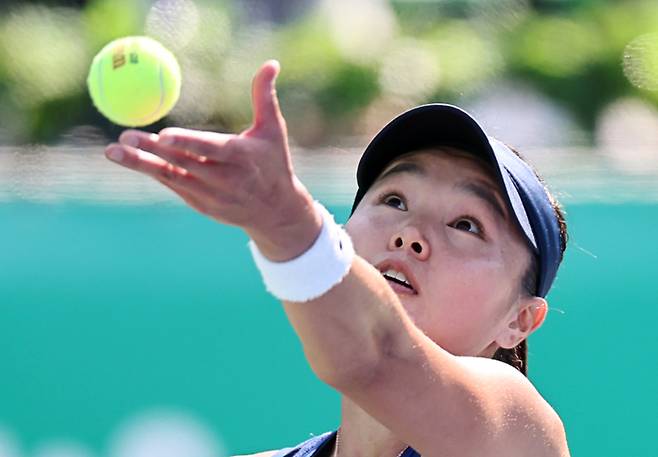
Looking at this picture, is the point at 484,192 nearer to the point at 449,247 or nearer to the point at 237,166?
the point at 449,247

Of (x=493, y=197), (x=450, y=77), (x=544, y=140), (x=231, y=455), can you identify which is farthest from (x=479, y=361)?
(x=450, y=77)

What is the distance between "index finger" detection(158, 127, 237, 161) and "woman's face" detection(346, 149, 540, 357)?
710 mm

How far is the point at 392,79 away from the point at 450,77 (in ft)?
1.07

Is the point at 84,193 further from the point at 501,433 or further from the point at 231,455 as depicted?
the point at 501,433

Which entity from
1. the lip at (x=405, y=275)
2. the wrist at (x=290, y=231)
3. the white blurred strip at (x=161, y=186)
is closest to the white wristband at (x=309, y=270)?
the wrist at (x=290, y=231)

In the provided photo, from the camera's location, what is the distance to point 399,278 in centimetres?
201

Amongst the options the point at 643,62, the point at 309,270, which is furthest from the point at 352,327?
the point at 643,62

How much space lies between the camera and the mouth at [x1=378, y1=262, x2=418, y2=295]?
2.00m

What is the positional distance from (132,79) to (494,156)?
60cm

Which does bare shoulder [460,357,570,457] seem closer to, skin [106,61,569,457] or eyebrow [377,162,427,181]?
skin [106,61,569,457]

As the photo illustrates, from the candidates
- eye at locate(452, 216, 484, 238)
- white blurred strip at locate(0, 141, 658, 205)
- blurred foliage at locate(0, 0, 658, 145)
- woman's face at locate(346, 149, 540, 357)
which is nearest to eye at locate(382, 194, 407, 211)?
woman's face at locate(346, 149, 540, 357)

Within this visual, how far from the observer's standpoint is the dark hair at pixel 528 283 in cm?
218

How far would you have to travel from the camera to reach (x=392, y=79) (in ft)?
21.7

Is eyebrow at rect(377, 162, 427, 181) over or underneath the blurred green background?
over
